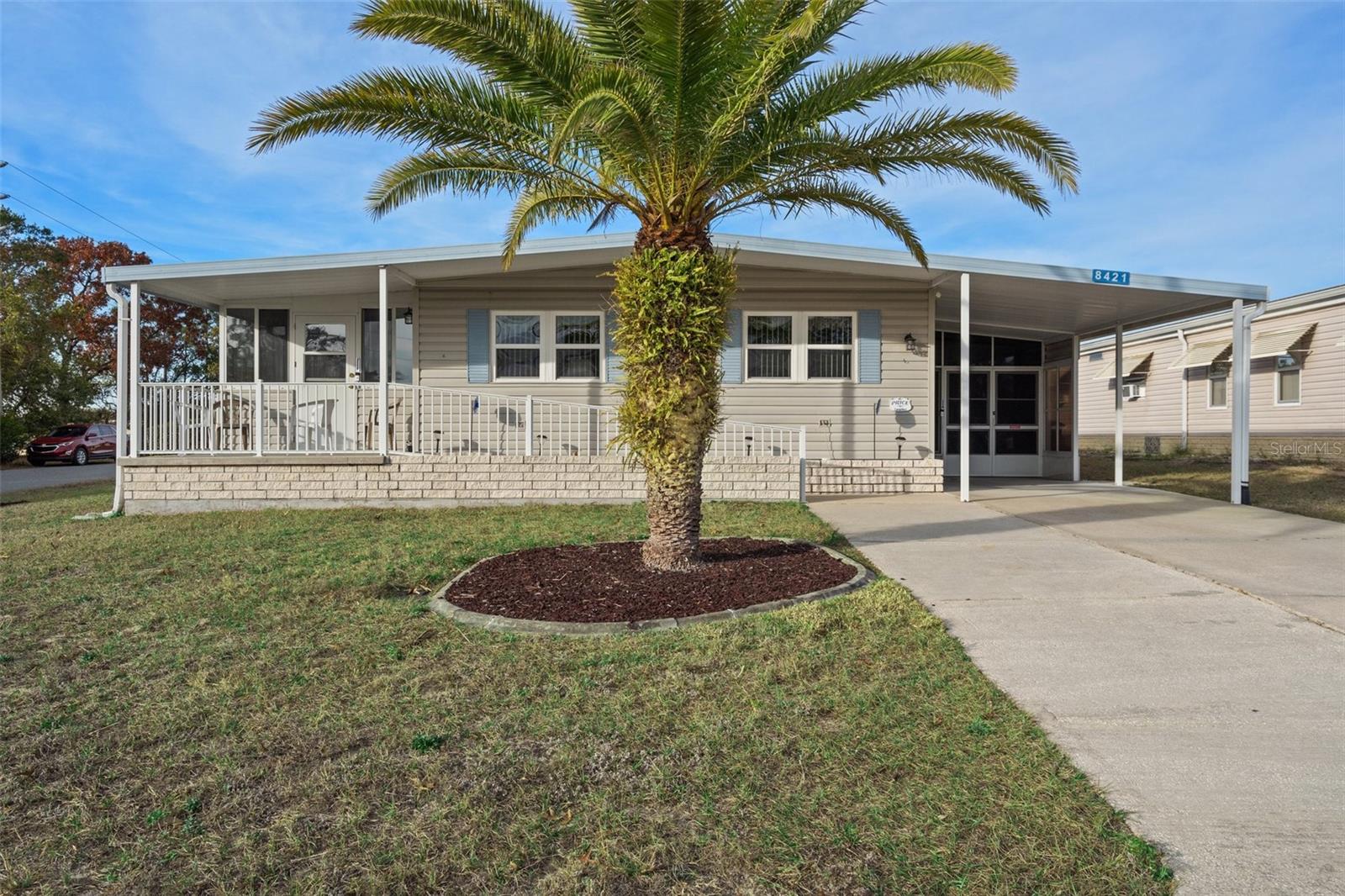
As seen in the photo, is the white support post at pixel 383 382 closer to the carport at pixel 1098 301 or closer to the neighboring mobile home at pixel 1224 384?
the carport at pixel 1098 301

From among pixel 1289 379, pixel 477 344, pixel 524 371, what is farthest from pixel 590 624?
pixel 1289 379

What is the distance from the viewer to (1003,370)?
52.6 ft

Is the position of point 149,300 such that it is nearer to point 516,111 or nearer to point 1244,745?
point 516,111

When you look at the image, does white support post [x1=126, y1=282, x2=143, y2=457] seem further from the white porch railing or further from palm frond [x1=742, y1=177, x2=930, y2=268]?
palm frond [x1=742, y1=177, x2=930, y2=268]

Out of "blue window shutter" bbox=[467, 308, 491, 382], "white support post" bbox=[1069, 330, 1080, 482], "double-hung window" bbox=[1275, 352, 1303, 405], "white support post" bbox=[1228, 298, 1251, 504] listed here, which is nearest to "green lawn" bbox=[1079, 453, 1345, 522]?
"white support post" bbox=[1228, 298, 1251, 504]

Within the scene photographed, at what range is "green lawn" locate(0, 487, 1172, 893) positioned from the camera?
2461 mm

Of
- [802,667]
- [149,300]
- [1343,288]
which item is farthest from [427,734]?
[149,300]

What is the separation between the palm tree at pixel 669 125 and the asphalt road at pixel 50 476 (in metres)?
14.1

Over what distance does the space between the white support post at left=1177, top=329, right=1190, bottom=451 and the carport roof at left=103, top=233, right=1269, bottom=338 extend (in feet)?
36.5

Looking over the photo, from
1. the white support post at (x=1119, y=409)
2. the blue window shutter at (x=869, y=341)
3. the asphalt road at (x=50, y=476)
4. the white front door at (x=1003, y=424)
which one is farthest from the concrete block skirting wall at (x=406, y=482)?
the asphalt road at (x=50, y=476)

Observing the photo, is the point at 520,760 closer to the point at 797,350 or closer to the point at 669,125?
the point at 669,125

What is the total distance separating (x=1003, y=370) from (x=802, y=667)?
13558 millimetres

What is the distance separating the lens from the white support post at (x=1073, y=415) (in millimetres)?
15203

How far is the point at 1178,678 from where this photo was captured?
4.10 meters
